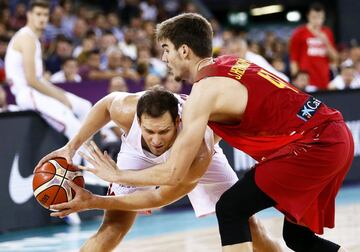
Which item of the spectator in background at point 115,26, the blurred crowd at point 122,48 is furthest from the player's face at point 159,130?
the spectator in background at point 115,26

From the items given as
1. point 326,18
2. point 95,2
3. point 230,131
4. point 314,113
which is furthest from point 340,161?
point 326,18

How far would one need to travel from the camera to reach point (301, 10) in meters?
21.5

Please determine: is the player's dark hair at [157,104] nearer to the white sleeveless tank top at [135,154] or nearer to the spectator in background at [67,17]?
the white sleeveless tank top at [135,154]

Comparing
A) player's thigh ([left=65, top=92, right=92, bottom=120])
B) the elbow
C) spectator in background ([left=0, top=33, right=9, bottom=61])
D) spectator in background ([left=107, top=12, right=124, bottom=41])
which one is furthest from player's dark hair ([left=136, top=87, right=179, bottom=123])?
spectator in background ([left=107, top=12, right=124, bottom=41])

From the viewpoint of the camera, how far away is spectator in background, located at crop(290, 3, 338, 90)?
1149 cm

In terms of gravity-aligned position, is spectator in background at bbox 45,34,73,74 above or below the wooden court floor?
above

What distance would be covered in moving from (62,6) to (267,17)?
336 inches

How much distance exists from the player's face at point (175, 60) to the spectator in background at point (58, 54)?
23.3ft

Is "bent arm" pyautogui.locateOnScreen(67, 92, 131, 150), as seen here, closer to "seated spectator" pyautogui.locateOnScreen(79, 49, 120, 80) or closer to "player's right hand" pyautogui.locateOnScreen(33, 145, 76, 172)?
"player's right hand" pyautogui.locateOnScreen(33, 145, 76, 172)

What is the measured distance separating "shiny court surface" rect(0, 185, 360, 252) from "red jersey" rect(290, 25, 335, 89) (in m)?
3.18

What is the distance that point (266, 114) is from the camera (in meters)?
4.38

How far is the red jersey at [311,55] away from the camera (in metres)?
11.5

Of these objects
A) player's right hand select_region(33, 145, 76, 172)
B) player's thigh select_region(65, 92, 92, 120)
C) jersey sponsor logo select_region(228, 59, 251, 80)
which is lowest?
player's thigh select_region(65, 92, 92, 120)

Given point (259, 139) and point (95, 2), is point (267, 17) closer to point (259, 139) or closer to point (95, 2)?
point (95, 2)
